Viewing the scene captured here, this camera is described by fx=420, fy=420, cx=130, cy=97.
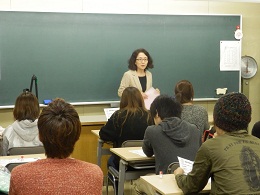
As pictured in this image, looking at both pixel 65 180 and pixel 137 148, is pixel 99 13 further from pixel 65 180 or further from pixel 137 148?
pixel 65 180

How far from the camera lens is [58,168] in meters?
1.89

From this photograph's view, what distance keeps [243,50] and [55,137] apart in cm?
545

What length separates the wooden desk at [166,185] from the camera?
239cm

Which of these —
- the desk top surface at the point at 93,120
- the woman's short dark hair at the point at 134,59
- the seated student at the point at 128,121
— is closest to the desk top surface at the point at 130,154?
the seated student at the point at 128,121

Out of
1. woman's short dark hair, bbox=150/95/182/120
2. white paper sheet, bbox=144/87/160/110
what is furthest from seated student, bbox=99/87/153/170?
white paper sheet, bbox=144/87/160/110

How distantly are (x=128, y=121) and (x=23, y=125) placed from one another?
3.27 ft

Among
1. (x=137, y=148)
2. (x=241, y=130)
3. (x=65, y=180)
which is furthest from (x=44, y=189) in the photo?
(x=137, y=148)

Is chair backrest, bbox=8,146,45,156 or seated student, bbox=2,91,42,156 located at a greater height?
seated student, bbox=2,91,42,156

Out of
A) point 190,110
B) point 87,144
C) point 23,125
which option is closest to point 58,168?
point 23,125

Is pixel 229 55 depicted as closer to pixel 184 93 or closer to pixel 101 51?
pixel 101 51

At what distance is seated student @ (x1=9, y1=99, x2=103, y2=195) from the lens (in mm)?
1848

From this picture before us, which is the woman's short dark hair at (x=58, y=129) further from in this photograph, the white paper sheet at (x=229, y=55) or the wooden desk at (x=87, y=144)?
the white paper sheet at (x=229, y=55)

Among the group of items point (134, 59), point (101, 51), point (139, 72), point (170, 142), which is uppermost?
point (101, 51)

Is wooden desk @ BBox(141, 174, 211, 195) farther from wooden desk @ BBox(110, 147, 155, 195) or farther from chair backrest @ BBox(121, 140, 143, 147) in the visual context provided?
chair backrest @ BBox(121, 140, 143, 147)
